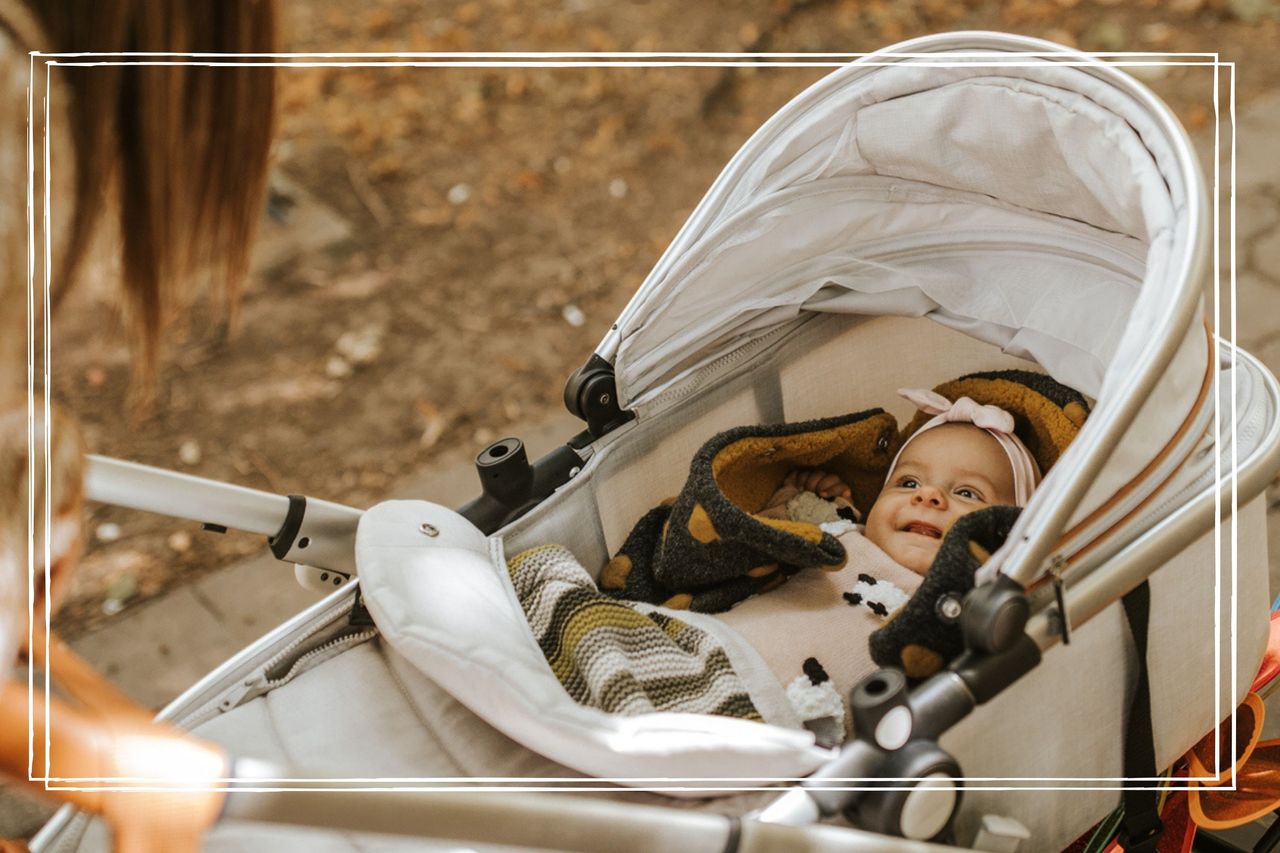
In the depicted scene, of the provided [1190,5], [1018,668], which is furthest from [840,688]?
[1190,5]

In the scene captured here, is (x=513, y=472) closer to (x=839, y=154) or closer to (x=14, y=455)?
(x=839, y=154)

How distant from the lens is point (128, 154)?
1027mm

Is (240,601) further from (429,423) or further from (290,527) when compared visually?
(290,527)

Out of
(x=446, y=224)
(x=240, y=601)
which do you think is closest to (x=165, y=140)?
(x=240, y=601)

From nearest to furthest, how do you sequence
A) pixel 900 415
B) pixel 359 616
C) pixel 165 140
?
pixel 165 140 → pixel 359 616 → pixel 900 415

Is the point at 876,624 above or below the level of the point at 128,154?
below

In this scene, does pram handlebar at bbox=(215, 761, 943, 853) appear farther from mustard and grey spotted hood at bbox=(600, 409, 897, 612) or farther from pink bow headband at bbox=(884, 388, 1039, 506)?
pink bow headband at bbox=(884, 388, 1039, 506)

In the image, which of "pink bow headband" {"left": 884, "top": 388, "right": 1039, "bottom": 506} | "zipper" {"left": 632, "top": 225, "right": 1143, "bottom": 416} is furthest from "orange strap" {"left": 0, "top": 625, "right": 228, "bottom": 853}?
"pink bow headband" {"left": 884, "top": 388, "right": 1039, "bottom": 506}

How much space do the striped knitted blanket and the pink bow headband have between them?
53cm

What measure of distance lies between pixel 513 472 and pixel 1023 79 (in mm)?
852

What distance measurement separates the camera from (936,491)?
188 cm

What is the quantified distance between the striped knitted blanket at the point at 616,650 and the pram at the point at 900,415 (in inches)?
2.8

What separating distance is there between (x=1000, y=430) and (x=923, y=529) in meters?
0.20

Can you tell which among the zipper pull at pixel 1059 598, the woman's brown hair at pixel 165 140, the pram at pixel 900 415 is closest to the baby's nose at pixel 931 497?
the pram at pixel 900 415
